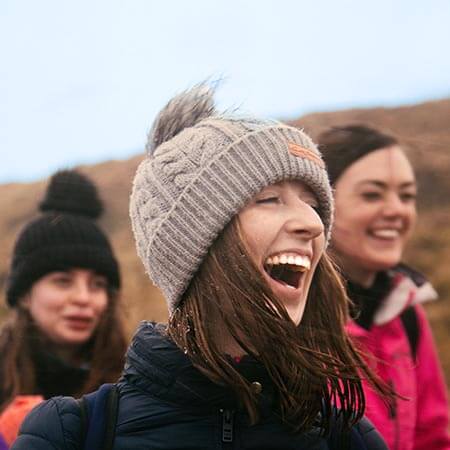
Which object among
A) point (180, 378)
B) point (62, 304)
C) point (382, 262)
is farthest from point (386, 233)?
point (180, 378)

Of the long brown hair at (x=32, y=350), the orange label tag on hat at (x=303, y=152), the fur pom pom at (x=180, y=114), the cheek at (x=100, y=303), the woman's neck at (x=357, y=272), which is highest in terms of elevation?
the fur pom pom at (x=180, y=114)

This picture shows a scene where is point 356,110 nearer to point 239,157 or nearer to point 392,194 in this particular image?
point 392,194

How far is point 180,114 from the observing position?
7.73 feet

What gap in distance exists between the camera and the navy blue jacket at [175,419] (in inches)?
78.1

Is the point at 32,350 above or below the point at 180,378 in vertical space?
below

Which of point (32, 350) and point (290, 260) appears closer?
point (290, 260)

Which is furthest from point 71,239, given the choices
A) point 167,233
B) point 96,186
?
point 167,233

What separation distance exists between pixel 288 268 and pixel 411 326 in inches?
54.4

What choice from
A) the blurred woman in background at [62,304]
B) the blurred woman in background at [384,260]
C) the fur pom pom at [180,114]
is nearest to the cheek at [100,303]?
the blurred woman in background at [62,304]

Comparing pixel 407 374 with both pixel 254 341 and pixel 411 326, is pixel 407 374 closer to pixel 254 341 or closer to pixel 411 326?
pixel 411 326

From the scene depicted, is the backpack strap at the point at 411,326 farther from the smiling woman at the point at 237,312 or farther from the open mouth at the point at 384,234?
the smiling woman at the point at 237,312

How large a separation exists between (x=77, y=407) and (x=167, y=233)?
1.41 ft

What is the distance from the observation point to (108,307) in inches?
154

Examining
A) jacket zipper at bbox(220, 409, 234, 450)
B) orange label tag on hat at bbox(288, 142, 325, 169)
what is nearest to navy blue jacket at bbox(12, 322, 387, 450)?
jacket zipper at bbox(220, 409, 234, 450)
